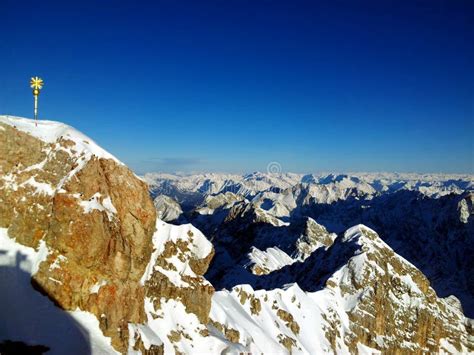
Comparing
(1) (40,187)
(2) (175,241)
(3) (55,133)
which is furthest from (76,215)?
(2) (175,241)

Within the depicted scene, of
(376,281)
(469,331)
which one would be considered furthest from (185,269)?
(469,331)

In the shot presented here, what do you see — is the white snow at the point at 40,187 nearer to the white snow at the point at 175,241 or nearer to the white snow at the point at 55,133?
the white snow at the point at 55,133

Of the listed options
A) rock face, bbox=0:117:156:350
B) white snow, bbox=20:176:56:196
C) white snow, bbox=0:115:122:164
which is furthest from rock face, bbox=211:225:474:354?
white snow, bbox=20:176:56:196

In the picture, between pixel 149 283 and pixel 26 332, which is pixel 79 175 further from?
pixel 149 283

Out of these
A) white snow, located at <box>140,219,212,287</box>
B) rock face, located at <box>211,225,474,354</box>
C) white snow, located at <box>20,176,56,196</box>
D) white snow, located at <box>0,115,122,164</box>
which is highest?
white snow, located at <box>0,115,122,164</box>

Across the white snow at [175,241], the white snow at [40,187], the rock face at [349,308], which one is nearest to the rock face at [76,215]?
the white snow at [40,187]

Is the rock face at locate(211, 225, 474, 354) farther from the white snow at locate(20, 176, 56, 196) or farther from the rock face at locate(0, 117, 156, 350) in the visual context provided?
the white snow at locate(20, 176, 56, 196)

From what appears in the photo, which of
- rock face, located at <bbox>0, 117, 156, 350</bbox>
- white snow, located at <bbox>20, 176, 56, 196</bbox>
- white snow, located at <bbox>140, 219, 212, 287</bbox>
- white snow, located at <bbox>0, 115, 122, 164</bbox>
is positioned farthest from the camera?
white snow, located at <bbox>140, 219, 212, 287</bbox>

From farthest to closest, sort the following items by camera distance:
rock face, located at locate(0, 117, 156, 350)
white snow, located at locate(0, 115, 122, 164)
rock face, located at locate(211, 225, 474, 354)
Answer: rock face, located at locate(211, 225, 474, 354) < white snow, located at locate(0, 115, 122, 164) < rock face, located at locate(0, 117, 156, 350)

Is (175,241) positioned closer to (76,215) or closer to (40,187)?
(76,215)
